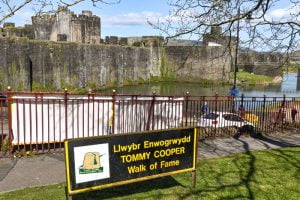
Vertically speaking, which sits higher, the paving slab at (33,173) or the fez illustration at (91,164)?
the fez illustration at (91,164)

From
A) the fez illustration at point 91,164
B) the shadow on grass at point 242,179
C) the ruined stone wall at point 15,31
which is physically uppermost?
the ruined stone wall at point 15,31

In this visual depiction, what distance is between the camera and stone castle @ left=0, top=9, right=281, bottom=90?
28.0 m

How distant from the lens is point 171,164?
6.67m

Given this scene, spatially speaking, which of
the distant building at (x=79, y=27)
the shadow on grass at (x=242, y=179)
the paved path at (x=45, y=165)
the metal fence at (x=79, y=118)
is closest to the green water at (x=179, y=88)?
the distant building at (x=79, y=27)

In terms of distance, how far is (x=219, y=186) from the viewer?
707cm

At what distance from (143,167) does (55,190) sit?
5.35ft

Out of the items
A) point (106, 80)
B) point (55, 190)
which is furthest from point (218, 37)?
point (106, 80)

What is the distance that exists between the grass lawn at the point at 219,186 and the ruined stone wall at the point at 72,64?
859 inches

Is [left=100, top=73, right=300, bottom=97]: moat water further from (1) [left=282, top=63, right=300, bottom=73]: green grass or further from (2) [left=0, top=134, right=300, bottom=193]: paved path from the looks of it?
(2) [left=0, top=134, right=300, bottom=193]: paved path

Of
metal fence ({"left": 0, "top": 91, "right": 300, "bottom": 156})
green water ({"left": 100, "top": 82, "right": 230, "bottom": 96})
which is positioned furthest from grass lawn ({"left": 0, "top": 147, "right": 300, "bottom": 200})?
green water ({"left": 100, "top": 82, "right": 230, "bottom": 96})

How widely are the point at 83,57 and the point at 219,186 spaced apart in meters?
35.0

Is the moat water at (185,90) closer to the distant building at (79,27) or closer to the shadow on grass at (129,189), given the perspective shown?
the distant building at (79,27)

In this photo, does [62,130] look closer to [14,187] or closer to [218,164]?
[14,187]

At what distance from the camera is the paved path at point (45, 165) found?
7.15 m
